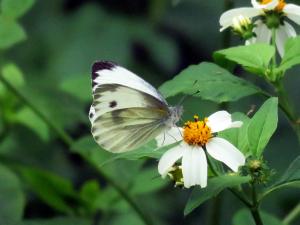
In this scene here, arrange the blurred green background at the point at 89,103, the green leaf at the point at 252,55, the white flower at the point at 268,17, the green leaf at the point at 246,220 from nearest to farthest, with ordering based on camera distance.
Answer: the green leaf at the point at 252,55, the white flower at the point at 268,17, the green leaf at the point at 246,220, the blurred green background at the point at 89,103

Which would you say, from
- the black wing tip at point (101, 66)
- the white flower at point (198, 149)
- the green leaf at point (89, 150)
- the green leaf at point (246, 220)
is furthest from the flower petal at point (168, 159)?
the green leaf at point (89, 150)

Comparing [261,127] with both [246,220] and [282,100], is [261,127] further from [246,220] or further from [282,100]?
[246,220]

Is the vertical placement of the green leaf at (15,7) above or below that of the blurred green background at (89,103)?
above

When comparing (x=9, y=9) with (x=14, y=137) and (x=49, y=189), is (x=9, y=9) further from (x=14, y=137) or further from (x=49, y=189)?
(x=14, y=137)

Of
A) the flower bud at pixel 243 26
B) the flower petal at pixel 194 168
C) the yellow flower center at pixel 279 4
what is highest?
the yellow flower center at pixel 279 4

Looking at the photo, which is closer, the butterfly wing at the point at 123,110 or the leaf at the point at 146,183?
the butterfly wing at the point at 123,110

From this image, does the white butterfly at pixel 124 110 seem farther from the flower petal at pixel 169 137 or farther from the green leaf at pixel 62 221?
the green leaf at pixel 62 221

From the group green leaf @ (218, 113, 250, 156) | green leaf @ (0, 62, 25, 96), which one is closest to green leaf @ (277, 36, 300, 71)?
green leaf @ (218, 113, 250, 156)

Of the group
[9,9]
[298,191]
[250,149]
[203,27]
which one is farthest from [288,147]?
[250,149]
